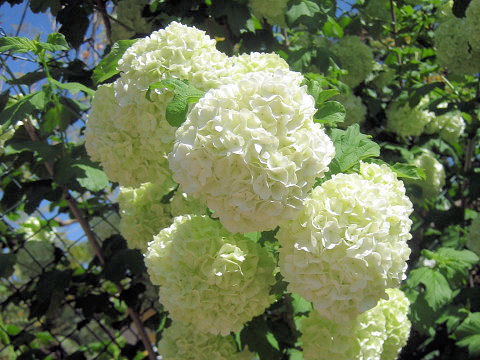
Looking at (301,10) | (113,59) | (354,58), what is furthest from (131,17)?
(113,59)

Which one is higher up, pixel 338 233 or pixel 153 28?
pixel 153 28

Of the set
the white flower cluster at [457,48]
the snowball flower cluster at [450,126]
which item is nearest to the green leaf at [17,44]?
the white flower cluster at [457,48]

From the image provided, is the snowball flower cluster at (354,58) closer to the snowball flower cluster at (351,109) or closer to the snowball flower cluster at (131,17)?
the snowball flower cluster at (351,109)

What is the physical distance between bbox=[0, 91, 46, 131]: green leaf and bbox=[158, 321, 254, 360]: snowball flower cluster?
34.5 inches

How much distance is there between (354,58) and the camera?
10.5 ft

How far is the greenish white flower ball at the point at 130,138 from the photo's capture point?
5.22 ft

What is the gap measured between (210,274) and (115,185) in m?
1.34

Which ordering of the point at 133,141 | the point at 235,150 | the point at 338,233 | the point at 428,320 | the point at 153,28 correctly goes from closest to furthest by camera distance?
the point at 235,150, the point at 338,233, the point at 133,141, the point at 428,320, the point at 153,28

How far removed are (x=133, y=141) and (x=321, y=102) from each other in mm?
555

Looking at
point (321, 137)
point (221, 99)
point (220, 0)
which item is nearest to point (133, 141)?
point (221, 99)

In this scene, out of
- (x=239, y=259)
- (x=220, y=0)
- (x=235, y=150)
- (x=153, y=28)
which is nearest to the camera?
(x=235, y=150)

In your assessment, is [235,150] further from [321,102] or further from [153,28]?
[153,28]

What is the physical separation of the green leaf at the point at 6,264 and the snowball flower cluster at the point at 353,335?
1.75 metres

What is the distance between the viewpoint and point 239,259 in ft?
4.90
